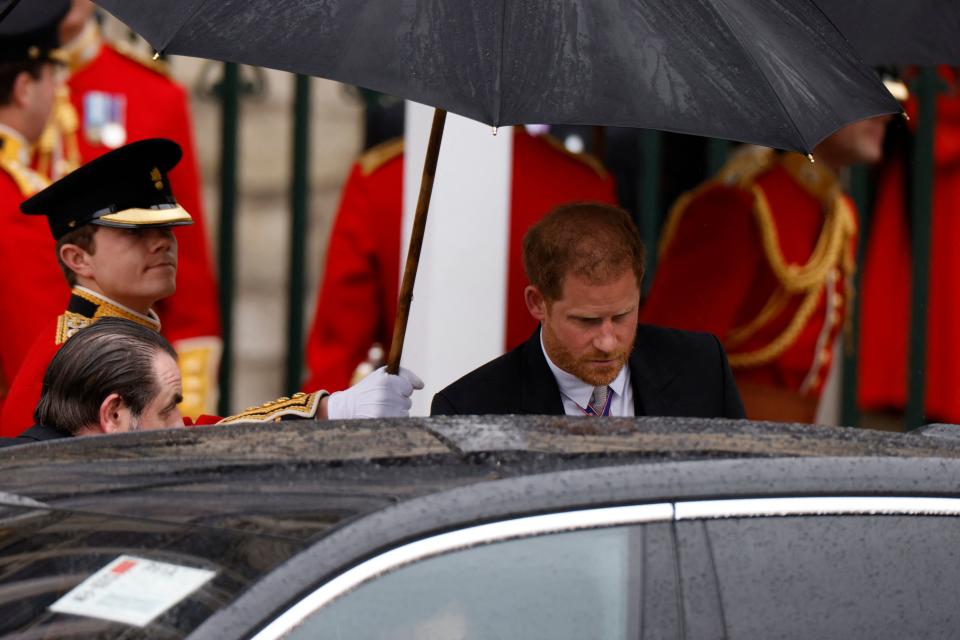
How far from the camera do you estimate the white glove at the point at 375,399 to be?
3797 mm

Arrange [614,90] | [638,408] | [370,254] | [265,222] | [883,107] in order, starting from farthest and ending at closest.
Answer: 1. [265,222]
2. [370,254]
3. [638,408]
4. [883,107]
5. [614,90]

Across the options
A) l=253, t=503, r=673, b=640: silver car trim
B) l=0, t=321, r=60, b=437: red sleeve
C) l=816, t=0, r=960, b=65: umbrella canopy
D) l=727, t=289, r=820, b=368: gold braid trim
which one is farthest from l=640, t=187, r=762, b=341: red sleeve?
l=253, t=503, r=673, b=640: silver car trim

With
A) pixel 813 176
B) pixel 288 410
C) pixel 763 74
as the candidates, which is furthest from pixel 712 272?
pixel 763 74

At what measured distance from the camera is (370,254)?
Answer: 5734 millimetres

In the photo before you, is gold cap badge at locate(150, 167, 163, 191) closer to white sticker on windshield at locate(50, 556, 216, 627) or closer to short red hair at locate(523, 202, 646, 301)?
short red hair at locate(523, 202, 646, 301)

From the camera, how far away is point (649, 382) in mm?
3908

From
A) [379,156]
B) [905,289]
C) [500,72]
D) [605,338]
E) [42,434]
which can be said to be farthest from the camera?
[905,289]

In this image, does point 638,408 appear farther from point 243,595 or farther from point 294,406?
point 243,595

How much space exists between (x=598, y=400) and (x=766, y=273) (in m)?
2.36

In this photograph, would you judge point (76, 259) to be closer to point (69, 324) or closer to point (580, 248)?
point (69, 324)

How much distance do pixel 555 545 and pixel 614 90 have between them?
1.03 m

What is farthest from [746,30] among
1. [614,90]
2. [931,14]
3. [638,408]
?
[931,14]

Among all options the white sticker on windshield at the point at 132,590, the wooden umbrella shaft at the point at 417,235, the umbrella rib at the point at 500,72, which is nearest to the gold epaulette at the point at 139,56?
the wooden umbrella shaft at the point at 417,235

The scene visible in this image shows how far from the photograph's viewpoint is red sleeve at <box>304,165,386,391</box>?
571cm
